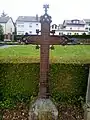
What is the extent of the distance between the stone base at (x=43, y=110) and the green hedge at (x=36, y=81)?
4.98 ft

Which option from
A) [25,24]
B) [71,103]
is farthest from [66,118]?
[25,24]

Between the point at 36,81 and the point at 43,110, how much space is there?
1.68 meters

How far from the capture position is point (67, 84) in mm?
7309

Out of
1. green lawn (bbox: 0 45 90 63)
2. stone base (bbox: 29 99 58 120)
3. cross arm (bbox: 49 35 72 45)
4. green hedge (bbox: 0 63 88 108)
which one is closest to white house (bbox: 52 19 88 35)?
green lawn (bbox: 0 45 90 63)

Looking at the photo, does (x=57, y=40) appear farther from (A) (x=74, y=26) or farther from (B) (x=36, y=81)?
(A) (x=74, y=26)

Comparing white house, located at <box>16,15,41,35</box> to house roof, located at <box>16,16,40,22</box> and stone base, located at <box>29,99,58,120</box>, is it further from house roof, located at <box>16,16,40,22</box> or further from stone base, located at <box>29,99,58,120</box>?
stone base, located at <box>29,99,58,120</box>

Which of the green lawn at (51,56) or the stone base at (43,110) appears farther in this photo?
the green lawn at (51,56)

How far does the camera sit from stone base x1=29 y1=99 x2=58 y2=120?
5762 mm

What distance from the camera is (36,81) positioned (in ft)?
24.1

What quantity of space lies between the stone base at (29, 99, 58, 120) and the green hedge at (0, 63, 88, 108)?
1.52 metres

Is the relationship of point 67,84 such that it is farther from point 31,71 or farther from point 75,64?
point 31,71

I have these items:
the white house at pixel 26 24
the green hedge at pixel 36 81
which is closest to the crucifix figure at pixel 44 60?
the green hedge at pixel 36 81

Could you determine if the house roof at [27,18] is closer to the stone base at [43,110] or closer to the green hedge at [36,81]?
the green hedge at [36,81]

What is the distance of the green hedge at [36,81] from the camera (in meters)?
7.21
